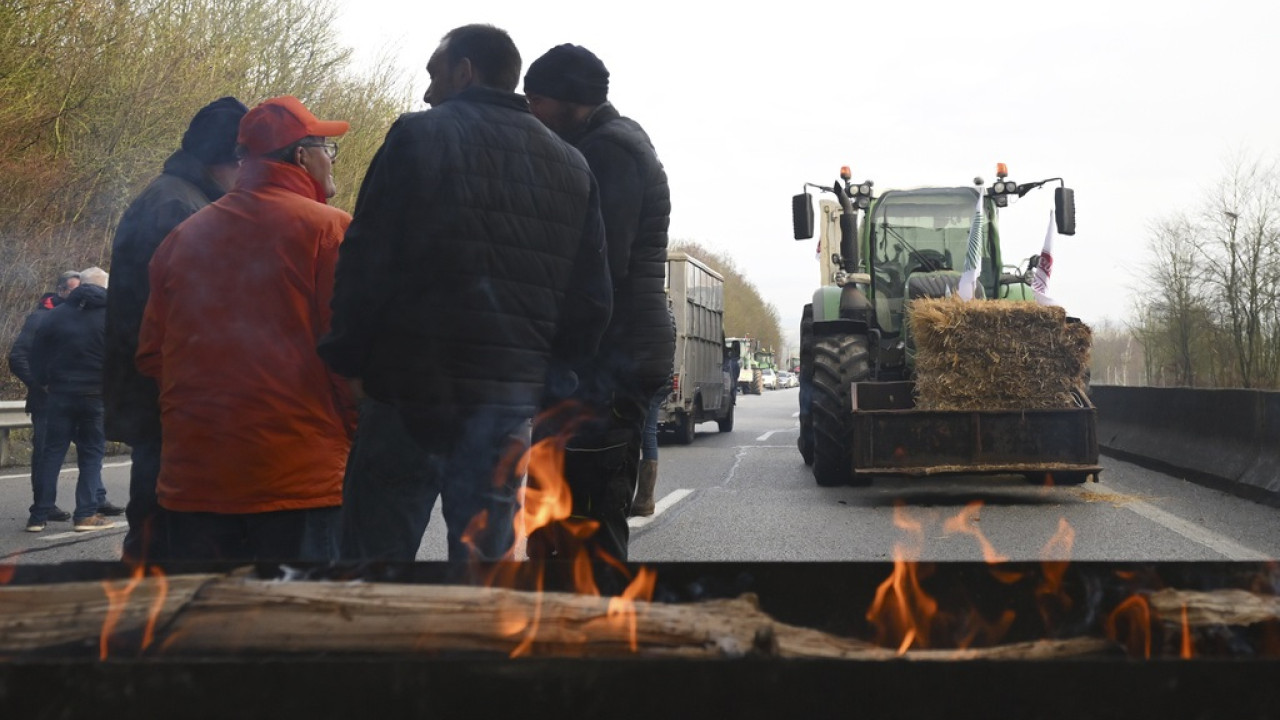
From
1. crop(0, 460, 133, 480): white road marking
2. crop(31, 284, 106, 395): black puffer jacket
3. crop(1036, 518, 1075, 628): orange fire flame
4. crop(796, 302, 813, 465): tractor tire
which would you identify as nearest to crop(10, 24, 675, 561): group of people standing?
crop(1036, 518, 1075, 628): orange fire flame

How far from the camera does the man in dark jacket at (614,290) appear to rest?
4.37 meters

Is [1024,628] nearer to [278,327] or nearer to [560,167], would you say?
[560,167]

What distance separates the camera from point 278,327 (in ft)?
11.7

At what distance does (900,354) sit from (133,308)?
33.0ft

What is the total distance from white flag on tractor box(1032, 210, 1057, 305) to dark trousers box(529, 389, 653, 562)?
8.99 meters

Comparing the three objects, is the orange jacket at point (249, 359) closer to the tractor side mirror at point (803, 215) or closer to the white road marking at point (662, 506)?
the white road marking at point (662, 506)

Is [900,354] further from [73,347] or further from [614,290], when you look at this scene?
[614,290]

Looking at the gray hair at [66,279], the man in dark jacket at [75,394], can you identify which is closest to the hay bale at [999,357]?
the man in dark jacket at [75,394]

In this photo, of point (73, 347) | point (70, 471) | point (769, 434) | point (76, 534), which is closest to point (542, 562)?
point (76, 534)

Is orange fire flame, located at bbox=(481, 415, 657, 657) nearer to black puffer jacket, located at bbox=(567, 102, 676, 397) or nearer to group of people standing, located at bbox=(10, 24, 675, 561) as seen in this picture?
group of people standing, located at bbox=(10, 24, 675, 561)

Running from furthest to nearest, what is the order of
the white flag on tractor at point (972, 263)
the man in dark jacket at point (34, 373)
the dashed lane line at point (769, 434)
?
the dashed lane line at point (769, 434) → the white flag on tractor at point (972, 263) → the man in dark jacket at point (34, 373)

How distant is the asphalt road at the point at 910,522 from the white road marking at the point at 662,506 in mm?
23

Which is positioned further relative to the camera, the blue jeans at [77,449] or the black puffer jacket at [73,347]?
the black puffer jacket at [73,347]

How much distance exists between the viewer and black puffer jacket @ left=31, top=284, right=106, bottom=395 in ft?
33.0
